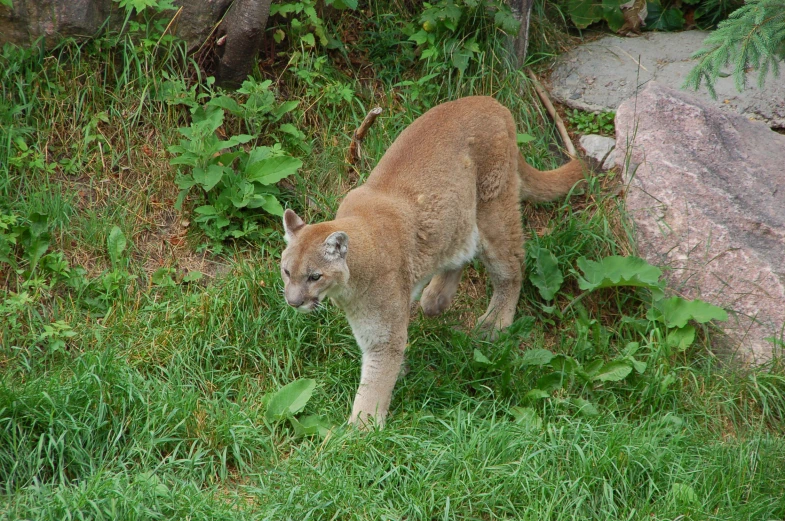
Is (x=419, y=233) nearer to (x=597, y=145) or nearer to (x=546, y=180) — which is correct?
(x=546, y=180)

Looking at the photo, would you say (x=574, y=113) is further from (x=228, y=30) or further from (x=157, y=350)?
(x=157, y=350)

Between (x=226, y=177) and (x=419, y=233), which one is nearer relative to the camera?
(x=419, y=233)

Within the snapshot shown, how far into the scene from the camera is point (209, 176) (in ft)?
20.3

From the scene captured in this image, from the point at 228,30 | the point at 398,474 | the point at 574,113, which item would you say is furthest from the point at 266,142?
the point at 398,474

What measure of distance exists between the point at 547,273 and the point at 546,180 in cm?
77

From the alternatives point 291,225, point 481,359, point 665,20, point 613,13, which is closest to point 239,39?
point 291,225

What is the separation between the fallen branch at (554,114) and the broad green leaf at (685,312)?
1745 mm

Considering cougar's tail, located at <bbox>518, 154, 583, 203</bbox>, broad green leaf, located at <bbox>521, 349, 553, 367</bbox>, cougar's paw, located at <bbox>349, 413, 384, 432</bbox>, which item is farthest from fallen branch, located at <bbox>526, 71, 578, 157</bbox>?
cougar's paw, located at <bbox>349, 413, 384, 432</bbox>

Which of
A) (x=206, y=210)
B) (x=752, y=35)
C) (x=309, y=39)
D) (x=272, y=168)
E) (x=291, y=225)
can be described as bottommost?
(x=206, y=210)

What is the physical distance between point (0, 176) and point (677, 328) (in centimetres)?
499

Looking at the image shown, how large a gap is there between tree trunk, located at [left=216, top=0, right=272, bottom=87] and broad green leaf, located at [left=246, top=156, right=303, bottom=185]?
1017mm

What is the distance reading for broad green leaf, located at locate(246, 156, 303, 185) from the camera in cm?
630

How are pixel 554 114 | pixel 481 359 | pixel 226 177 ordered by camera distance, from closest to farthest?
pixel 481 359 → pixel 226 177 → pixel 554 114

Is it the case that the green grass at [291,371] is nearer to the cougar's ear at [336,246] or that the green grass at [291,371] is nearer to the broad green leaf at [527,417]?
the broad green leaf at [527,417]
